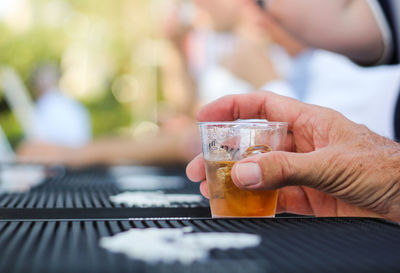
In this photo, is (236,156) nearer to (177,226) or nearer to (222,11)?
(177,226)

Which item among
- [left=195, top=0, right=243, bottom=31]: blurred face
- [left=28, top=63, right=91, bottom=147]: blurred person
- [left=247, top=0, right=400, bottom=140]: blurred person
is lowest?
[left=28, top=63, right=91, bottom=147]: blurred person

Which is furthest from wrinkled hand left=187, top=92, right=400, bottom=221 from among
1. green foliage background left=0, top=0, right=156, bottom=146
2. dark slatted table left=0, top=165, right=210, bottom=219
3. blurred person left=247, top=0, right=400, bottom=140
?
green foliage background left=0, top=0, right=156, bottom=146

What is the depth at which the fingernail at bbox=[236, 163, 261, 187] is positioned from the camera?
70cm

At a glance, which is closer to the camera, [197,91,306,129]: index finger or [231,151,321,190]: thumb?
[231,151,321,190]: thumb

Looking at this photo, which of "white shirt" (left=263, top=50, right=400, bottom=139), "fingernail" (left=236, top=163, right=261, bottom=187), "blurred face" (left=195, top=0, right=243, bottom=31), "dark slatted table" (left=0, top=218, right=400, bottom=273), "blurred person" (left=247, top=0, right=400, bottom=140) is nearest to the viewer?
"dark slatted table" (left=0, top=218, right=400, bottom=273)

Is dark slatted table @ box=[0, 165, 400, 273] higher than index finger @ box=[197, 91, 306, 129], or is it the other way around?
index finger @ box=[197, 91, 306, 129]

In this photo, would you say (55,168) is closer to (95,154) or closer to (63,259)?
(95,154)

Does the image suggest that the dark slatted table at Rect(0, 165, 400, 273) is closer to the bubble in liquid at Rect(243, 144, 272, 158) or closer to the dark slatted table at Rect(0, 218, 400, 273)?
the dark slatted table at Rect(0, 218, 400, 273)

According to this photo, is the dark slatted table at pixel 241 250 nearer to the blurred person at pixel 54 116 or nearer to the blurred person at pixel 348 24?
the blurred person at pixel 348 24

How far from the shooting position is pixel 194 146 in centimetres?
273

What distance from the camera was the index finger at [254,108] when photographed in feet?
3.07

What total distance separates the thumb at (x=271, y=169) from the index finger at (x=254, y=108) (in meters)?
0.21

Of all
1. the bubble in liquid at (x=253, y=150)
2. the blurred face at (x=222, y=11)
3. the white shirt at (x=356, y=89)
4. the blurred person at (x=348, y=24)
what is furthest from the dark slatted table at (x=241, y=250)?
the blurred face at (x=222, y=11)

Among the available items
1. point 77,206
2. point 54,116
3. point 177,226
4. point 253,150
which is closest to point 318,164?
point 253,150
